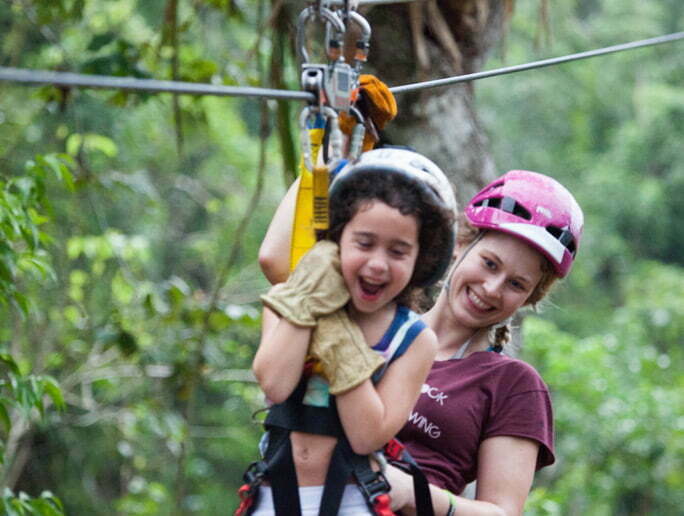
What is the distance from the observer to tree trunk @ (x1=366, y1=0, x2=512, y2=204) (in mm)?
3723

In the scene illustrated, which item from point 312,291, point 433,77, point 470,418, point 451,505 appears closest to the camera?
point 312,291

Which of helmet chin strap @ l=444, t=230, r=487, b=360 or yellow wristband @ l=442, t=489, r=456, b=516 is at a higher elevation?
helmet chin strap @ l=444, t=230, r=487, b=360

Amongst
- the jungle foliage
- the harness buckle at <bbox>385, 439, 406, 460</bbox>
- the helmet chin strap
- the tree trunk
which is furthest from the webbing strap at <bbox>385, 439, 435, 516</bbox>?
the tree trunk

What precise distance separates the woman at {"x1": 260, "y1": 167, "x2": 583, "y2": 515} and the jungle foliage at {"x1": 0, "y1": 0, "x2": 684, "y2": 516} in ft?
3.66

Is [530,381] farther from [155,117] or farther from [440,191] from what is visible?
[155,117]

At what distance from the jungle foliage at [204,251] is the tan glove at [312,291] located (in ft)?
3.97

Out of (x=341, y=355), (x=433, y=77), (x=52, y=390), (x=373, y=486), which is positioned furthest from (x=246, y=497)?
(x=433, y=77)

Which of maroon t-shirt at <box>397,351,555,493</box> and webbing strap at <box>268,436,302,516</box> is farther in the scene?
maroon t-shirt at <box>397,351,555,493</box>

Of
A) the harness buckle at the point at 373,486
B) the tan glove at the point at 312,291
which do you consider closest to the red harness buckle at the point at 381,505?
the harness buckle at the point at 373,486

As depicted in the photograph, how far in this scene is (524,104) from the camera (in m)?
15.3

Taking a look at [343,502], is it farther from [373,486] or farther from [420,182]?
[420,182]

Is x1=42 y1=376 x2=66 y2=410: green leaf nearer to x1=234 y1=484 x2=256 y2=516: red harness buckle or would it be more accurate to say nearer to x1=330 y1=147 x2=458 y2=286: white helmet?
x1=234 y1=484 x2=256 y2=516: red harness buckle

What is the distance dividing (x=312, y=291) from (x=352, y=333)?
0.09m

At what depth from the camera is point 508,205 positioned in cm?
219
